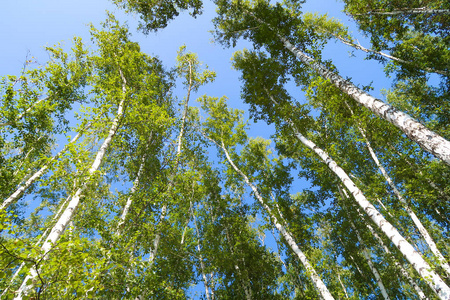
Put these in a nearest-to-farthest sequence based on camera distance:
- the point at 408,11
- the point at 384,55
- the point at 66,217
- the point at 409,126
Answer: the point at 409,126
the point at 66,217
the point at 408,11
the point at 384,55

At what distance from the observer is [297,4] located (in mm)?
11570

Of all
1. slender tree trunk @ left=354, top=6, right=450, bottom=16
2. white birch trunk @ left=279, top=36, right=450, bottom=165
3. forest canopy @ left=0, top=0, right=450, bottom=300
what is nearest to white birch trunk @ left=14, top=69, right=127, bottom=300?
forest canopy @ left=0, top=0, right=450, bottom=300

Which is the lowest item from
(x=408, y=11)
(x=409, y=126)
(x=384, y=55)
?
(x=409, y=126)

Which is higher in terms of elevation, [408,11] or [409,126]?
[408,11]

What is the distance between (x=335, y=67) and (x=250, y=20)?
6.34m

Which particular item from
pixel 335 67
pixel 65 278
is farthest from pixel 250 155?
pixel 65 278

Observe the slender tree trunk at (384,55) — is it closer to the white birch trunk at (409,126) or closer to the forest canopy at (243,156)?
the forest canopy at (243,156)

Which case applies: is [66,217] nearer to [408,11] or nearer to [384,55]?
[408,11]

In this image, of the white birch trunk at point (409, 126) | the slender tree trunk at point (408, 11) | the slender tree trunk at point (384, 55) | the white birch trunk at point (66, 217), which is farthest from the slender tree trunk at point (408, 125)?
the slender tree trunk at point (384, 55)

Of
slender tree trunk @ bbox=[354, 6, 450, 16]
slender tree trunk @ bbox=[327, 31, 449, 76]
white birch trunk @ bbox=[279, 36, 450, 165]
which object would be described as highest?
slender tree trunk @ bbox=[327, 31, 449, 76]

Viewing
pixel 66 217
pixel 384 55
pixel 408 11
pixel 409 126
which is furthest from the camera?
pixel 384 55

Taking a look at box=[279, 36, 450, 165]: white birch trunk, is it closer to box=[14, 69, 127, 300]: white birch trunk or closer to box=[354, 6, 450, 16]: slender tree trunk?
box=[354, 6, 450, 16]: slender tree trunk

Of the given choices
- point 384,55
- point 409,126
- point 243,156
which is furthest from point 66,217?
point 384,55

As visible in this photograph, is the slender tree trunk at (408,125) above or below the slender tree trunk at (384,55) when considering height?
below
